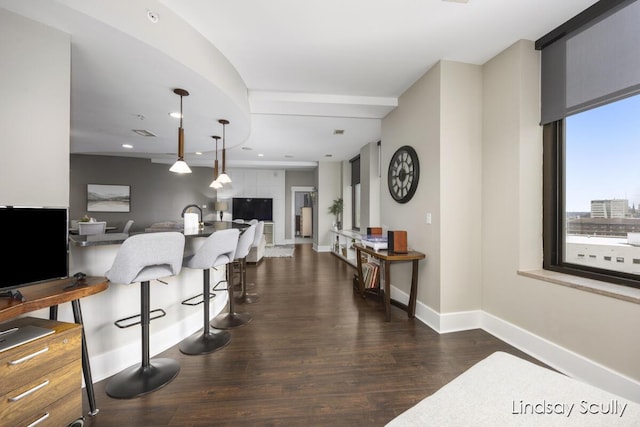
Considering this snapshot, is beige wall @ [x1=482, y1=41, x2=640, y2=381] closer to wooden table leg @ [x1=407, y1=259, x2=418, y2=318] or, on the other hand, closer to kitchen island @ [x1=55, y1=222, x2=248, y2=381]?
wooden table leg @ [x1=407, y1=259, x2=418, y2=318]

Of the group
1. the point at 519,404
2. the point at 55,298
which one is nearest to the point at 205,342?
the point at 55,298

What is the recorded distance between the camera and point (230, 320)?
111 inches

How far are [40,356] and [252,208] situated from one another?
24.5 ft

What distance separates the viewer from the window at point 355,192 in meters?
6.80

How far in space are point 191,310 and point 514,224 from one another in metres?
3.25

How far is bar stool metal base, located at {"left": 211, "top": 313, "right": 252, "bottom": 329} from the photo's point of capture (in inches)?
107

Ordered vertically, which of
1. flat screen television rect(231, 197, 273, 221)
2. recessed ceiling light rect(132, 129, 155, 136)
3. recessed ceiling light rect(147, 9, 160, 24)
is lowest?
flat screen television rect(231, 197, 273, 221)

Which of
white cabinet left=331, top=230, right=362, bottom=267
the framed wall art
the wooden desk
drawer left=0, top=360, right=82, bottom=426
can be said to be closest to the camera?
drawer left=0, top=360, right=82, bottom=426

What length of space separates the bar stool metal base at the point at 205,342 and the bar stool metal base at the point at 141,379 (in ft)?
0.66

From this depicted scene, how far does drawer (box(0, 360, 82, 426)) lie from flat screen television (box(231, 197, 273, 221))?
23.8 ft

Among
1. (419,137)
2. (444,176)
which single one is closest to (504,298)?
(444,176)

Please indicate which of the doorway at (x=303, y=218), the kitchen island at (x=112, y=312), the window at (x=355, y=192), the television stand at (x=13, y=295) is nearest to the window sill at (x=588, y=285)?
the kitchen island at (x=112, y=312)

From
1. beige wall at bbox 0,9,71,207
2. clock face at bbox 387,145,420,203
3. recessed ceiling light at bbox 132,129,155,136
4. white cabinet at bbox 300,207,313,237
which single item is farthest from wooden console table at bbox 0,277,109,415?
white cabinet at bbox 300,207,313,237

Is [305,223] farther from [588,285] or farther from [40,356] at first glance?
[40,356]
